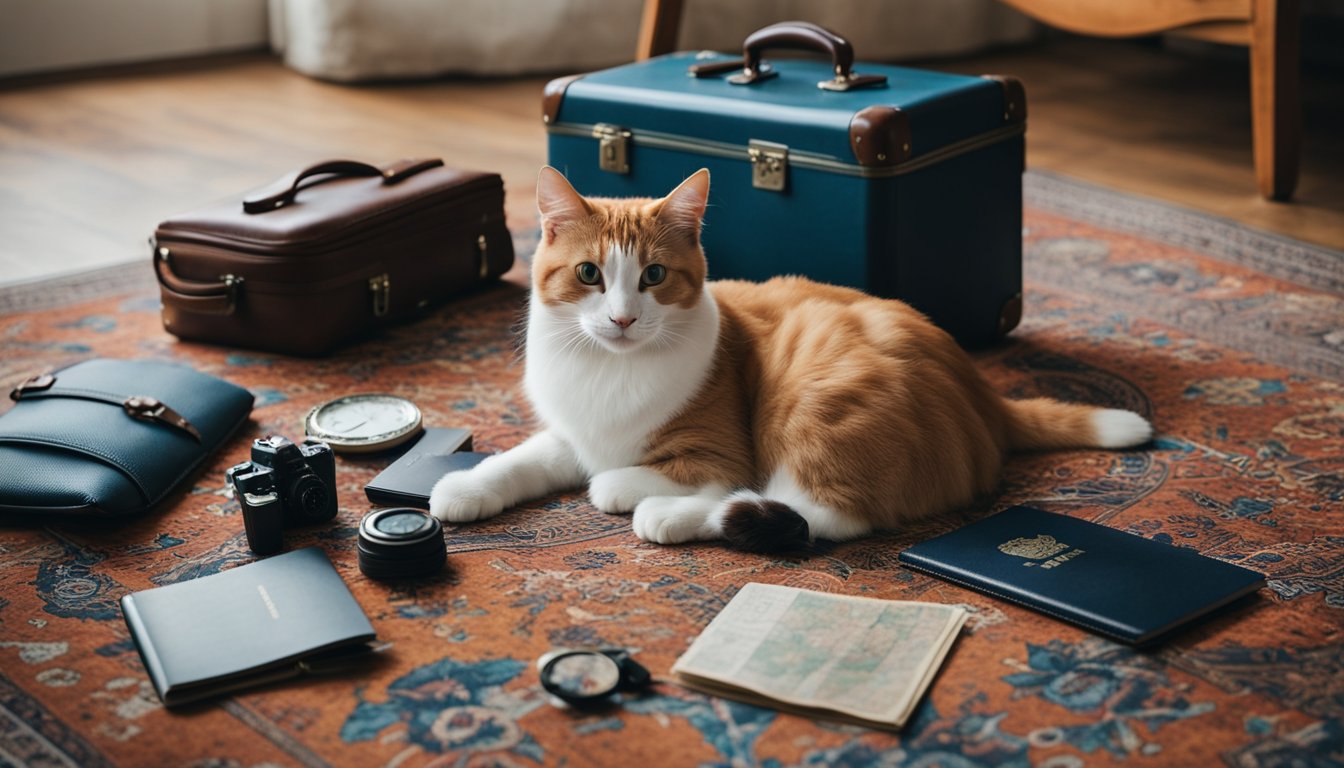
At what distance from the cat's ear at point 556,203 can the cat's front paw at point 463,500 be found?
0.34m

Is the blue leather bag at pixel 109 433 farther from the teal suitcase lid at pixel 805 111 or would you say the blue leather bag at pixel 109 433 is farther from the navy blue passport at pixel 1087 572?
the navy blue passport at pixel 1087 572

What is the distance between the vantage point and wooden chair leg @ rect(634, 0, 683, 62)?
3494 millimetres

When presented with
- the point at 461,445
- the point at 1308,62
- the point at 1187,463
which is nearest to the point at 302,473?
the point at 461,445

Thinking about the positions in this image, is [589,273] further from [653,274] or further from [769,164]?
[769,164]

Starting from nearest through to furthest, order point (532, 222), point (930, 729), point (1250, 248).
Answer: point (930, 729) < point (1250, 248) < point (532, 222)

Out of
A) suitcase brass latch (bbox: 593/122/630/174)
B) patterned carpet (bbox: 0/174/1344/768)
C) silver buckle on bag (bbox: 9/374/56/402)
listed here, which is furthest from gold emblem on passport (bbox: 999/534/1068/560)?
silver buckle on bag (bbox: 9/374/56/402)

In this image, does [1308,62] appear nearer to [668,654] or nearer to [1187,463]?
[1187,463]

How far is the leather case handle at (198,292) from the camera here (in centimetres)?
232

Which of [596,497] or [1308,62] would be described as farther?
[1308,62]

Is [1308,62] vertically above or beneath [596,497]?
above

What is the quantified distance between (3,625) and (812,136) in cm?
138

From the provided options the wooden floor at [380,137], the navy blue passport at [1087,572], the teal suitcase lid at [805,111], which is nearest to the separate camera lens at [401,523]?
the navy blue passport at [1087,572]

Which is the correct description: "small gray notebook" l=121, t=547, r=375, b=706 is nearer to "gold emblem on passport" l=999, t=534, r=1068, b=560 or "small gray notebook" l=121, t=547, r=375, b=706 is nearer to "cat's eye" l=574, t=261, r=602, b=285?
"cat's eye" l=574, t=261, r=602, b=285

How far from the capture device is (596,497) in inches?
70.0
